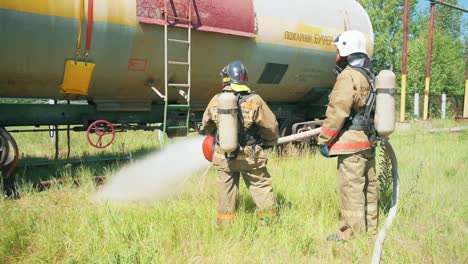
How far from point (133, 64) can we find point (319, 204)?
3.45 m

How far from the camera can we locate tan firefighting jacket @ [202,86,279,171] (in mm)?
4148

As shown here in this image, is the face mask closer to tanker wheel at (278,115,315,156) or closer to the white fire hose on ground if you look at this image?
the white fire hose on ground

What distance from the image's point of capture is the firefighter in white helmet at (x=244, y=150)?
4.16 meters

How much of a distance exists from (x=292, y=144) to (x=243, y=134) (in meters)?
5.10

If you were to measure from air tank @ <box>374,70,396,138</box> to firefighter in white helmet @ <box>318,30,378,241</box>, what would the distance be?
0.68ft

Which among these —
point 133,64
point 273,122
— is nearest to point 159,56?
point 133,64

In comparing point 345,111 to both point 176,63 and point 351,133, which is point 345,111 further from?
point 176,63

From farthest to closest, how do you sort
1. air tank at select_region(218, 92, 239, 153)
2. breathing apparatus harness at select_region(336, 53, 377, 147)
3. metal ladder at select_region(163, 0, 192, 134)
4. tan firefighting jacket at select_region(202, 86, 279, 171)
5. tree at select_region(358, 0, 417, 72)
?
tree at select_region(358, 0, 417, 72)
metal ladder at select_region(163, 0, 192, 134)
tan firefighting jacket at select_region(202, 86, 279, 171)
breathing apparatus harness at select_region(336, 53, 377, 147)
air tank at select_region(218, 92, 239, 153)

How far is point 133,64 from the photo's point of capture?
20.7ft

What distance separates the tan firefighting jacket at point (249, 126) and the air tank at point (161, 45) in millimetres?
2406

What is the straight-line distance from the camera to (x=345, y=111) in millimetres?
3893

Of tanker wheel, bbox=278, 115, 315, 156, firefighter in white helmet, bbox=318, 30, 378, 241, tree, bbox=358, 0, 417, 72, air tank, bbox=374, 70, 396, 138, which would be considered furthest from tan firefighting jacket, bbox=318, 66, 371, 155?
tree, bbox=358, 0, 417, 72

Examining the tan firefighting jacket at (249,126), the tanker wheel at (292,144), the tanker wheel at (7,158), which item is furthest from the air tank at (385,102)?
the tanker wheel at (292,144)

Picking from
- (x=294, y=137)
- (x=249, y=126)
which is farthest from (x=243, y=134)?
(x=294, y=137)
